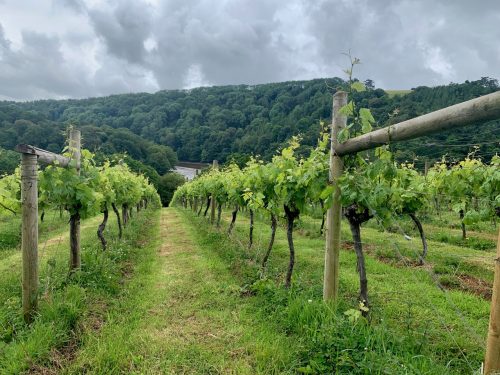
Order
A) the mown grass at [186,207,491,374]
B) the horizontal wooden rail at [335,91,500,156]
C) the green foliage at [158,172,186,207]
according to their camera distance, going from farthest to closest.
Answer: the green foliage at [158,172,186,207], the mown grass at [186,207,491,374], the horizontal wooden rail at [335,91,500,156]

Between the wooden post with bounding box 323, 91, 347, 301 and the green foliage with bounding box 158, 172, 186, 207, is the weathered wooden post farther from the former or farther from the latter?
the green foliage with bounding box 158, 172, 186, 207

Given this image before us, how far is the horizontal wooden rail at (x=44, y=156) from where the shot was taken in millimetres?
4293

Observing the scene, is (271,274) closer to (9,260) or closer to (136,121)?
(9,260)

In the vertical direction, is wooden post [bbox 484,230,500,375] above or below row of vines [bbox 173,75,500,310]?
below

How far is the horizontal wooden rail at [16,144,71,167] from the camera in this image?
4.29 meters

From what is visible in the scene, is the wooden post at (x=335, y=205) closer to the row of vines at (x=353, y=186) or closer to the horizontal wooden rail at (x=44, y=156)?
the row of vines at (x=353, y=186)

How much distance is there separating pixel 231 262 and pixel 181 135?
76935mm

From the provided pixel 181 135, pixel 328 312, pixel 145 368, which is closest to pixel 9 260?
pixel 145 368

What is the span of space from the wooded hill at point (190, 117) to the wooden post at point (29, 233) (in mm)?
32301

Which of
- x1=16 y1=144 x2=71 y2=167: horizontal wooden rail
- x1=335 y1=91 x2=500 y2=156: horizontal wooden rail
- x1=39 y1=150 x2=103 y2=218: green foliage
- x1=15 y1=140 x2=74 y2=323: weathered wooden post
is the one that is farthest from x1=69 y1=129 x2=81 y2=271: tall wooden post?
→ x1=335 y1=91 x2=500 y2=156: horizontal wooden rail

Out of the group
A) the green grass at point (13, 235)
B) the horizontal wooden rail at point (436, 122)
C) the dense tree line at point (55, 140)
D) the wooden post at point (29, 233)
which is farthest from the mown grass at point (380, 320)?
the dense tree line at point (55, 140)

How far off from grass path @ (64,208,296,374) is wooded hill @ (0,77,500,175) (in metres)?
30.8

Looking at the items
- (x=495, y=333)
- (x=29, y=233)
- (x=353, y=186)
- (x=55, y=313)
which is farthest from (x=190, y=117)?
(x=495, y=333)

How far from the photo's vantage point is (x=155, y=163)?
242 ft
